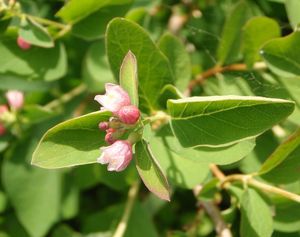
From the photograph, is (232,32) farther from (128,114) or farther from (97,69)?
(128,114)

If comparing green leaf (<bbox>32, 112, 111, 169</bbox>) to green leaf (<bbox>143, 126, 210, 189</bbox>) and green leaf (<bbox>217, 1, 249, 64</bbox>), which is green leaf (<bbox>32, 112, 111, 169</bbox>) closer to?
green leaf (<bbox>143, 126, 210, 189</bbox>)

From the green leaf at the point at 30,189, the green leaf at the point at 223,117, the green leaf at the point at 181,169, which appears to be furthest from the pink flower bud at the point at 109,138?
the green leaf at the point at 30,189

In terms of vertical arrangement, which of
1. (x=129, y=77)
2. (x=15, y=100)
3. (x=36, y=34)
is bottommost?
(x=15, y=100)

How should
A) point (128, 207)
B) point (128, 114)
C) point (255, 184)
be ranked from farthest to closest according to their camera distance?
point (128, 207)
point (255, 184)
point (128, 114)

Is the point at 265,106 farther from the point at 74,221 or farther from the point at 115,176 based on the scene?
the point at 74,221

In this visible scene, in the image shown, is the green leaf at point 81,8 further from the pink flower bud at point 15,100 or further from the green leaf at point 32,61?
the pink flower bud at point 15,100

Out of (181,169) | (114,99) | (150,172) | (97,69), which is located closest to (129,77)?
(114,99)
